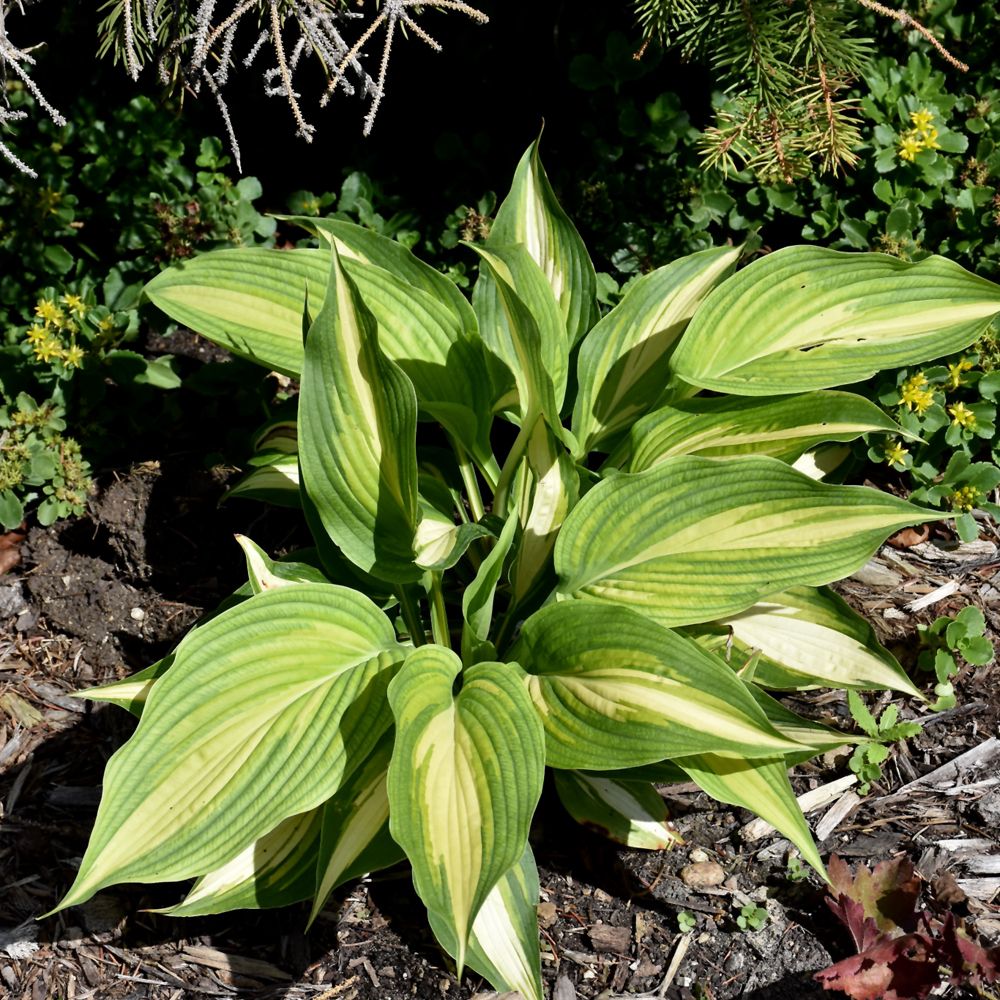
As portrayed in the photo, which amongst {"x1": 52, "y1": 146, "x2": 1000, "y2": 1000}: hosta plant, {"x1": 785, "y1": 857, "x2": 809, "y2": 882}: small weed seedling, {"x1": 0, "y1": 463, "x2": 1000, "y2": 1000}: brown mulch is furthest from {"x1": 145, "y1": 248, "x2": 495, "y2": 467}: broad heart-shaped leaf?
{"x1": 785, "y1": 857, "x2": 809, "y2": 882}: small weed seedling

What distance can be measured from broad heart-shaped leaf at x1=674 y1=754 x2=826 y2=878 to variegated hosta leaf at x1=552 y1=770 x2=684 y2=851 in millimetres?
293

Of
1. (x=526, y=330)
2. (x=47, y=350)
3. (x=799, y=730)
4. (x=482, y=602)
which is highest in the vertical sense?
(x=526, y=330)

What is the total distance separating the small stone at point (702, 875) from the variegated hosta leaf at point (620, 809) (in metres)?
0.07

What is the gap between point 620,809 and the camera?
1938mm

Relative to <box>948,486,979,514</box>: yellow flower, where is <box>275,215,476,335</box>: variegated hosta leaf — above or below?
above

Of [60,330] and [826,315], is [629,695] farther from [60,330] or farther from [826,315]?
[60,330]

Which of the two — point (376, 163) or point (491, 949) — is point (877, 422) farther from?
point (376, 163)

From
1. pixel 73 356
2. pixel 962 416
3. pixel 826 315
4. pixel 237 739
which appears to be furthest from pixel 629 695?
pixel 73 356

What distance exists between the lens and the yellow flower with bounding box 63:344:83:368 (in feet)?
7.66

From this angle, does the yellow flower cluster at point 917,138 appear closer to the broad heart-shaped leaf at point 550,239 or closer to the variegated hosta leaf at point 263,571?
the broad heart-shaped leaf at point 550,239

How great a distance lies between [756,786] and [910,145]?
1739 mm

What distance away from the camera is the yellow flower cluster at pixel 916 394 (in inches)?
89.5

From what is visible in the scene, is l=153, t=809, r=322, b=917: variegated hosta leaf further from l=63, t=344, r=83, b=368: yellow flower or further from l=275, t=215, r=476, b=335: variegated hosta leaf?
l=63, t=344, r=83, b=368: yellow flower

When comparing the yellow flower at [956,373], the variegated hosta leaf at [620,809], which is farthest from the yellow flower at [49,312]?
the yellow flower at [956,373]
